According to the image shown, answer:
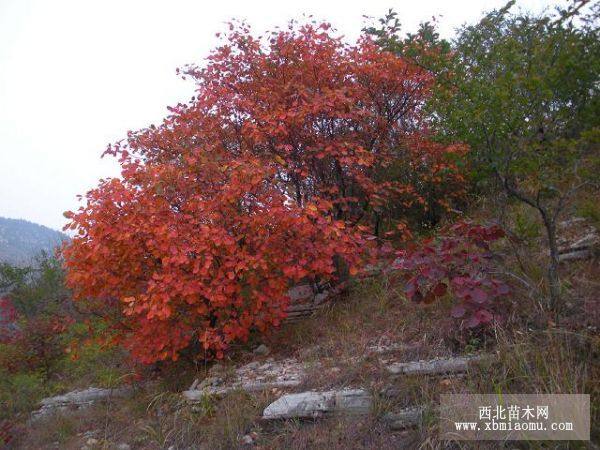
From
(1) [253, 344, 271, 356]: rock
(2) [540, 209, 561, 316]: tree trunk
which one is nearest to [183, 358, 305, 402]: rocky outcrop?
(1) [253, 344, 271, 356]: rock

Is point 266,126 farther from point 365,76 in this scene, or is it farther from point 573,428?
point 573,428

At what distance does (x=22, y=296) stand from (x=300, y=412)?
7.71 metres

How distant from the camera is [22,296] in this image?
8.52m

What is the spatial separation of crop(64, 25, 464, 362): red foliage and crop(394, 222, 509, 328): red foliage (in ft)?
2.67

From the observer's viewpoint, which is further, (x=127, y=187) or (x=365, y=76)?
(x=365, y=76)

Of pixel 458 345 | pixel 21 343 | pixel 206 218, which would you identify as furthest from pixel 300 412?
pixel 21 343

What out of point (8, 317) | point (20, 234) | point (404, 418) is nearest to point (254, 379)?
point (404, 418)

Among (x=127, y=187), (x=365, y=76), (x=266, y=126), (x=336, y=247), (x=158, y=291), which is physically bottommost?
(x=158, y=291)

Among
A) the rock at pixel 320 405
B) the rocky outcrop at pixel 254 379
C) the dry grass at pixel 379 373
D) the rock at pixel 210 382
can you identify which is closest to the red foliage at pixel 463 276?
the dry grass at pixel 379 373

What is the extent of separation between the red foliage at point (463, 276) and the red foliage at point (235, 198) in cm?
81

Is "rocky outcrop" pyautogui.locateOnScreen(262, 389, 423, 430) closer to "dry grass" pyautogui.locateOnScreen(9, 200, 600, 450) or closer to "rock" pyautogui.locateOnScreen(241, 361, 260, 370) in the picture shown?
"dry grass" pyautogui.locateOnScreen(9, 200, 600, 450)

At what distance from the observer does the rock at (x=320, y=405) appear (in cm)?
276

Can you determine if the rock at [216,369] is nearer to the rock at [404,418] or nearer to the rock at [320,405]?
the rock at [320,405]

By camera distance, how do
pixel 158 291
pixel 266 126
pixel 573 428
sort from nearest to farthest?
pixel 573 428 → pixel 158 291 → pixel 266 126
